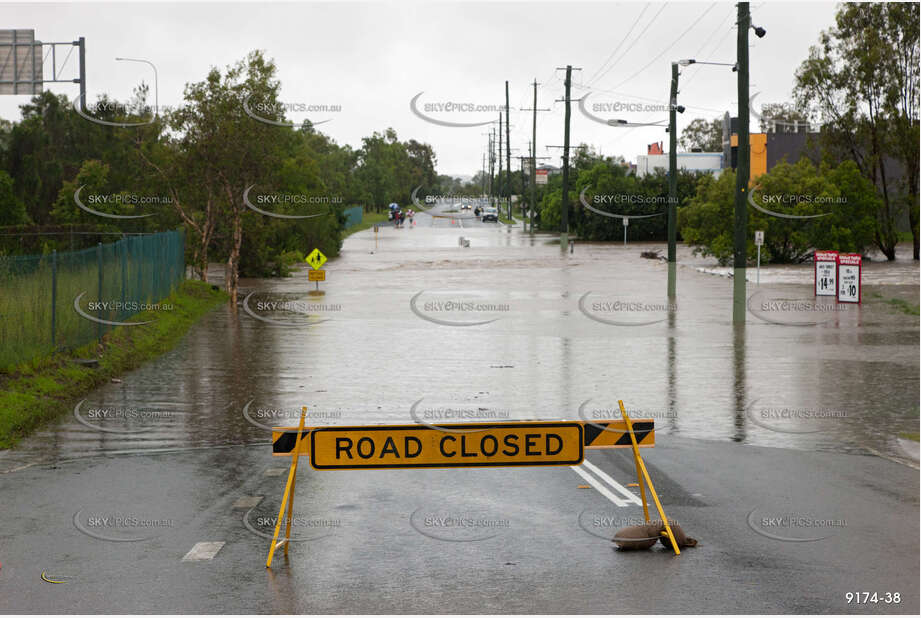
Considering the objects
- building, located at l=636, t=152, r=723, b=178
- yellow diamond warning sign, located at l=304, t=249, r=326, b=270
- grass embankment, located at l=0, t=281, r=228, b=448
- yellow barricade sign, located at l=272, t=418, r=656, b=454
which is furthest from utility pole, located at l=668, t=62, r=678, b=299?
building, located at l=636, t=152, r=723, b=178

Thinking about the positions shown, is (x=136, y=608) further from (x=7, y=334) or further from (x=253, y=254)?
(x=253, y=254)

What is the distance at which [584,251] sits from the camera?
66750 millimetres

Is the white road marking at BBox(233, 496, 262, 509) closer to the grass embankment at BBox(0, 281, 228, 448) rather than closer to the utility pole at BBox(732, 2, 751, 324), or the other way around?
the grass embankment at BBox(0, 281, 228, 448)

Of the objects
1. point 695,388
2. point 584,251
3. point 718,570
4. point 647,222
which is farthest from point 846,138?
point 718,570

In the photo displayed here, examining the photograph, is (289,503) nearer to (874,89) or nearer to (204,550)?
(204,550)

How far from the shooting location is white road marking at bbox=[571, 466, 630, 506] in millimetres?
10367

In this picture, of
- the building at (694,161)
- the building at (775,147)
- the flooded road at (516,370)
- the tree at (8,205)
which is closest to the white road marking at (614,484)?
the flooded road at (516,370)

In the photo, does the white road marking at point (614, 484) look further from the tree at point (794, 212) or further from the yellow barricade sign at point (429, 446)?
the tree at point (794, 212)

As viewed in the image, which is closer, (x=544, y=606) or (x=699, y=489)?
(x=544, y=606)

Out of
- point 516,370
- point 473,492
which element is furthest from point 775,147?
point 473,492

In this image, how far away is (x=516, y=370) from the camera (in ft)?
63.7

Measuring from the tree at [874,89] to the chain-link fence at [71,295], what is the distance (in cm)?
4150

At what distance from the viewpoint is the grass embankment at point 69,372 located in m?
14.4

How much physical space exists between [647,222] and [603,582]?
250 feet
